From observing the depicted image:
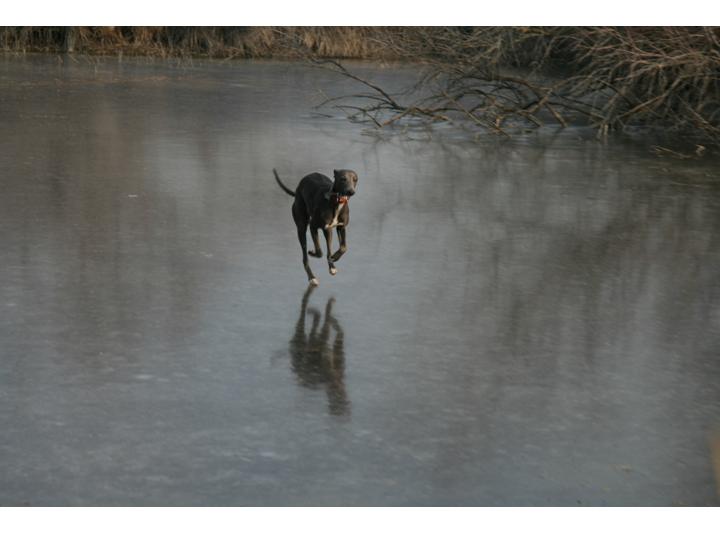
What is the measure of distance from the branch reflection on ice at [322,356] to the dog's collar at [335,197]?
683 millimetres

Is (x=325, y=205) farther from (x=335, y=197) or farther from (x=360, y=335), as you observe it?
(x=360, y=335)

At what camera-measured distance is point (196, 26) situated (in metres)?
29.9

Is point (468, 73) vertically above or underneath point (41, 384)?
above

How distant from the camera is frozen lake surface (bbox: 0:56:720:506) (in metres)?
4.79

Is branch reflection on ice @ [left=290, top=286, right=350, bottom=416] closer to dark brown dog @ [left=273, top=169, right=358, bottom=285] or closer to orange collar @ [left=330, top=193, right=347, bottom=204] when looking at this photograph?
dark brown dog @ [left=273, top=169, right=358, bottom=285]

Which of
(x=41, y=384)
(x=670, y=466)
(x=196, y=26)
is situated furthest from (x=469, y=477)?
(x=196, y=26)

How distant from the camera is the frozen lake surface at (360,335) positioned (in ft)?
15.7

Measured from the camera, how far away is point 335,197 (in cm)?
723

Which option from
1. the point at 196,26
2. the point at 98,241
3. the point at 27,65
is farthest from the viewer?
the point at 196,26

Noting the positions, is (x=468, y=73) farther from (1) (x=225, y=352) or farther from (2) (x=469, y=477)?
(2) (x=469, y=477)

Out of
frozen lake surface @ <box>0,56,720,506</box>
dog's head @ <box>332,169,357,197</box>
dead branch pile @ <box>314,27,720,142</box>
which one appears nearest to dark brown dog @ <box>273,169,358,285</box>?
dog's head @ <box>332,169,357,197</box>

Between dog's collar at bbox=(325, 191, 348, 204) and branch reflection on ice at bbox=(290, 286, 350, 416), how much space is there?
683 millimetres

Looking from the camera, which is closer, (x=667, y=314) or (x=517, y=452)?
(x=517, y=452)

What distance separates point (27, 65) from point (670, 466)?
2194cm
